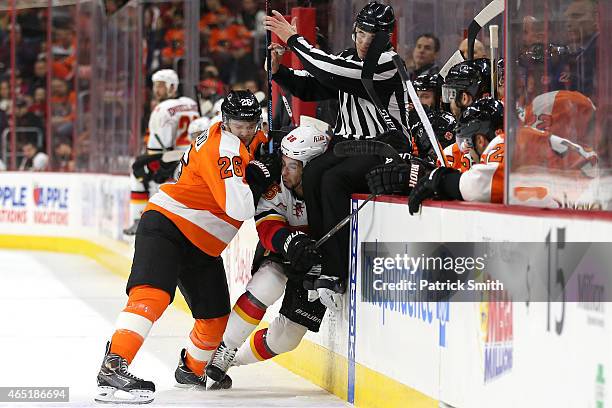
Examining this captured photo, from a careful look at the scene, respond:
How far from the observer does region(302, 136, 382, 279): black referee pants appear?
523cm

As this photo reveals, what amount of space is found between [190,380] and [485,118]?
180 cm

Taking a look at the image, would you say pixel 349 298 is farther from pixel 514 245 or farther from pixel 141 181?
pixel 141 181

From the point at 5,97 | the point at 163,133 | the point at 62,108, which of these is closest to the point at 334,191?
the point at 163,133

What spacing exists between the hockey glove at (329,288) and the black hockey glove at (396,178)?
0.44 metres

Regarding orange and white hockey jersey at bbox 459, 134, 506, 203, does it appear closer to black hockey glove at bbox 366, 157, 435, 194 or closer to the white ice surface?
black hockey glove at bbox 366, 157, 435, 194

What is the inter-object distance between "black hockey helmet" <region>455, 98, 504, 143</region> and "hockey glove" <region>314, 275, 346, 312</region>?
0.83 m

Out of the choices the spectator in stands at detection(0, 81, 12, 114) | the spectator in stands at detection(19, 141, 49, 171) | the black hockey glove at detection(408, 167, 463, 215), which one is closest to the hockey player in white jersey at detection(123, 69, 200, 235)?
the spectator in stands at detection(19, 141, 49, 171)

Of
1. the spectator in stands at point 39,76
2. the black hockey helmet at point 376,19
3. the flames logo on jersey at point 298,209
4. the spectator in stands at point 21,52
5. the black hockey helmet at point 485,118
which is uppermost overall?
the spectator in stands at point 21,52

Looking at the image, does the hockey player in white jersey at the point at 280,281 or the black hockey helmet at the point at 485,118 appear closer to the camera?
the black hockey helmet at the point at 485,118

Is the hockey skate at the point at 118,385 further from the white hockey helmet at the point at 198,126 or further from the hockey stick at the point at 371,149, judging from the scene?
the white hockey helmet at the point at 198,126

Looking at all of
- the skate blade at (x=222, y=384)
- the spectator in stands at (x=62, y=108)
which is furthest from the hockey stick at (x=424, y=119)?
the spectator in stands at (x=62, y=108)

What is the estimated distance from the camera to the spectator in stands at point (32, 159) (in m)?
15.2

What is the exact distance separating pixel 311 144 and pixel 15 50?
11.4 m

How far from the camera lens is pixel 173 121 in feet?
36.7
